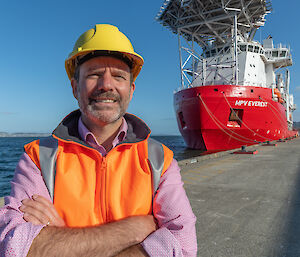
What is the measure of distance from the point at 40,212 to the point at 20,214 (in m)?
0.10

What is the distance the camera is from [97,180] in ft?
4.57

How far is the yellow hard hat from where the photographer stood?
1.43 m

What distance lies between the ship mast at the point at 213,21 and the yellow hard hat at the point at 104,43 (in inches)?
642

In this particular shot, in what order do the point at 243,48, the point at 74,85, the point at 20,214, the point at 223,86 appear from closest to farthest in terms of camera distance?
the point at 20,214 < the point at 74,85 < the point at 223,86 < the point at 243,48

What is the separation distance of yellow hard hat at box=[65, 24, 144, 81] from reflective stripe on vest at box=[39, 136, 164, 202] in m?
0.63

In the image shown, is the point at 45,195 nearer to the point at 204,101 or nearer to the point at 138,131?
the point at 138,131

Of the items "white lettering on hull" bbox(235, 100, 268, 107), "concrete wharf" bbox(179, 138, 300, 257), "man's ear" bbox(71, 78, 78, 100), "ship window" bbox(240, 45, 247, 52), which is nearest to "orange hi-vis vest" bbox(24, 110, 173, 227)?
"man's ear" bbox(71, 78, 78, 100)

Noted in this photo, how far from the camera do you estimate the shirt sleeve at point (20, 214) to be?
1080 mm

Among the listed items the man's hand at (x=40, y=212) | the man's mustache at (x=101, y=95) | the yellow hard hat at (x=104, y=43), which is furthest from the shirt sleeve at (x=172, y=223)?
the yellow hard hat at (x=104, y=43)

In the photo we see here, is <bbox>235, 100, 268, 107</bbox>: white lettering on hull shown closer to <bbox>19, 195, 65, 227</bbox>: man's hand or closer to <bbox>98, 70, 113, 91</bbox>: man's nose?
<bbox>98, 70, 113, 91</bbox>: man's nose

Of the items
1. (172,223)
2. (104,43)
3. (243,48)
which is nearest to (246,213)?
(172,223)

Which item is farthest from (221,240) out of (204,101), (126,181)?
(204,101)

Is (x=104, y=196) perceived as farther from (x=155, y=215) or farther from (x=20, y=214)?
(x=20, y=214)

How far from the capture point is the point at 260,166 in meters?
6.80
